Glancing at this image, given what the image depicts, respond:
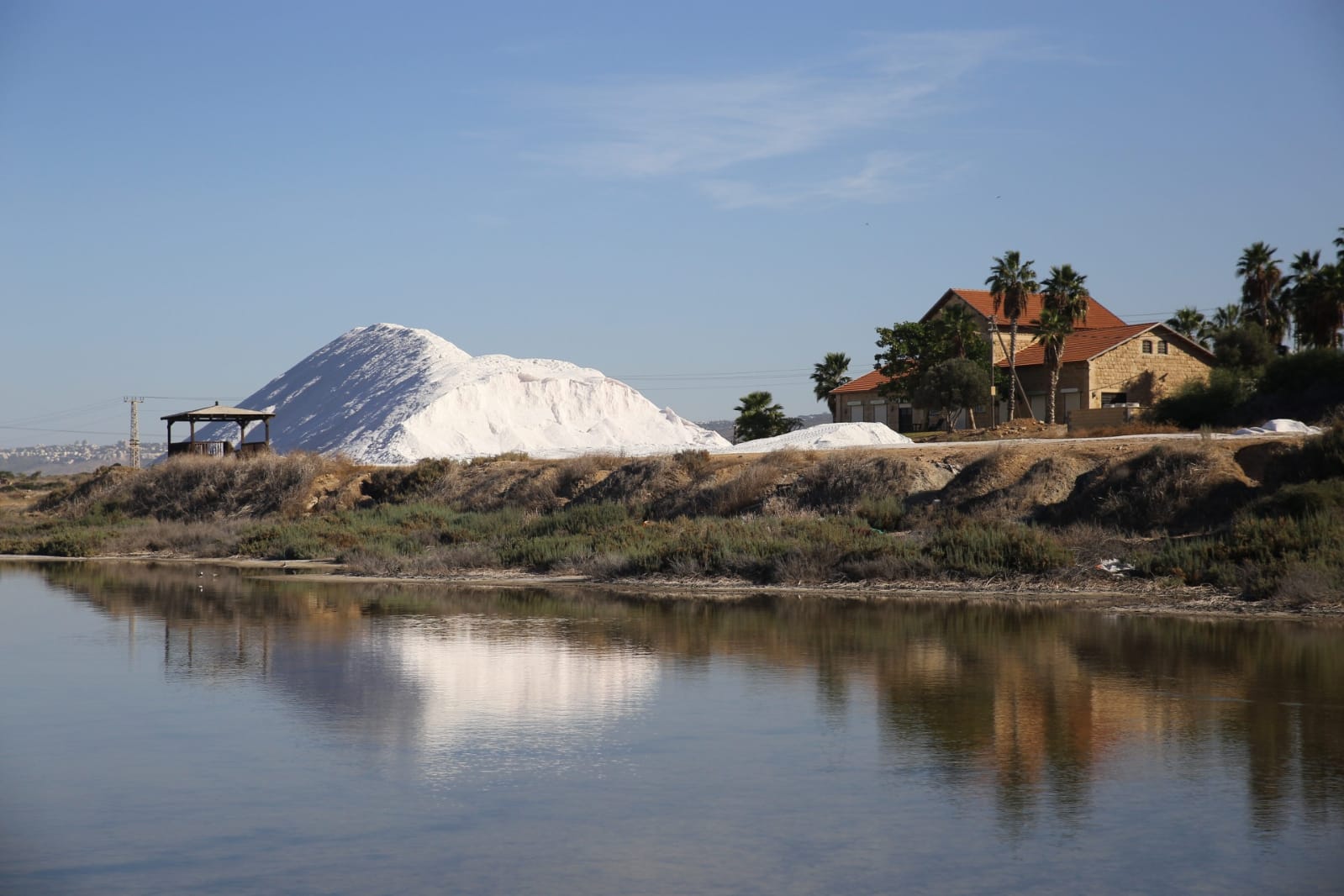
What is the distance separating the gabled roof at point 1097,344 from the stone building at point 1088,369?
0.04 meters

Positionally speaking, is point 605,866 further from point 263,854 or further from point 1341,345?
point 1341,345

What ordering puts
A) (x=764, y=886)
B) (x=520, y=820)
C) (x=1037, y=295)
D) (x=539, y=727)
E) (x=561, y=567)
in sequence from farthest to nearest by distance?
(x=1037, y=295) → (x=561, y=567) → (x=539, y=727) → (x=520, y=820) → (x=764, y=886)

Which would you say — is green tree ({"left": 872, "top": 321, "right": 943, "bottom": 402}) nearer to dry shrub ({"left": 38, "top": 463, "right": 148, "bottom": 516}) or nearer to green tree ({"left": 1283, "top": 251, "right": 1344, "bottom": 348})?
green tree ({"left": 1283, "top": 251, "right": 1344, "bottom": 348})

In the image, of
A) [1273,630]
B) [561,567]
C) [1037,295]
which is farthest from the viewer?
[1037,295]

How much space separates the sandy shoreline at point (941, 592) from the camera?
19734 mm

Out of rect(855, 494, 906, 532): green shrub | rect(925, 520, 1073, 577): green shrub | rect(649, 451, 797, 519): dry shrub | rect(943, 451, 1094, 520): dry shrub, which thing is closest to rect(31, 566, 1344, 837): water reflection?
rect(925, 520, 1073, 577): green shrub

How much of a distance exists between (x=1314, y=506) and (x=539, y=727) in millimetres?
16637

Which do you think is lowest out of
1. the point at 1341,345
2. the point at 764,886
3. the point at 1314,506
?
the point at 764,886

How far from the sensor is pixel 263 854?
7.96 metres

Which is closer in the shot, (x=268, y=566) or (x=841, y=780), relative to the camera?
(x=841, y=780)

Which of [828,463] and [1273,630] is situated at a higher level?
[828,463]

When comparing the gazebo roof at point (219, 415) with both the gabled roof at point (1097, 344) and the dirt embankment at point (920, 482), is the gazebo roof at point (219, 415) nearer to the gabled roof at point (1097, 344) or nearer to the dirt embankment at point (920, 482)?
the dirt embankment at point (920, 482)

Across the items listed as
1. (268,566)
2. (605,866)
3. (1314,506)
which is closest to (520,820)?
(605,866)

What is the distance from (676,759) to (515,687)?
11.3 ft
